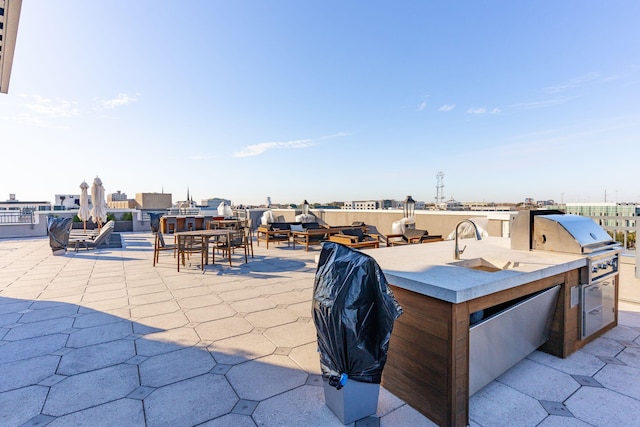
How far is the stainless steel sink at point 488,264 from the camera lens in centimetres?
226

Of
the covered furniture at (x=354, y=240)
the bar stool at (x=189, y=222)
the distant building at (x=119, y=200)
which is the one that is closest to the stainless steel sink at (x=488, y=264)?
the covered furniture at (x=354, y=240)

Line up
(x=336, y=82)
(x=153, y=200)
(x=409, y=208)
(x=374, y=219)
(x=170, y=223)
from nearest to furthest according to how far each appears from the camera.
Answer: (x=409, y=208)
(x=374, y=219)
(x=336, y=82)
(x=170, y=223)
(x=153, y=200)

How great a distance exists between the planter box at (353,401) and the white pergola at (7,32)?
21.8 feet

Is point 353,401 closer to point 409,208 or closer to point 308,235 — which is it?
point 308,235

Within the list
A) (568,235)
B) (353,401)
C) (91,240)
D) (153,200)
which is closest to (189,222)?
(91,240)

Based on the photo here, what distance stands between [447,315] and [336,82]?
1166 cm

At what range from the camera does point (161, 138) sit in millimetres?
12930

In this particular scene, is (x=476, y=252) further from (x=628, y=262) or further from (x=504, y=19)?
(x=504, y=19)

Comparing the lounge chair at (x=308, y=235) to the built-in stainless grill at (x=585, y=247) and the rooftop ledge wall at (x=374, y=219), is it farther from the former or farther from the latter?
the built-in stainless grill at (x=585, y=247)

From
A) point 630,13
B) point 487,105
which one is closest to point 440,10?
point 630,13

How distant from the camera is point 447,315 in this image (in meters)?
1.46

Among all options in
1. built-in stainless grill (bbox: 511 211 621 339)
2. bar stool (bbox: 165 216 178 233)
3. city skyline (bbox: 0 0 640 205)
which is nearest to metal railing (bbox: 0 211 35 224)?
city skyline (bbox: 0 0 640 205)

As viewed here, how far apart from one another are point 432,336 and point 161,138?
1440cm

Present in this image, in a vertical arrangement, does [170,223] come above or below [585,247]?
below
